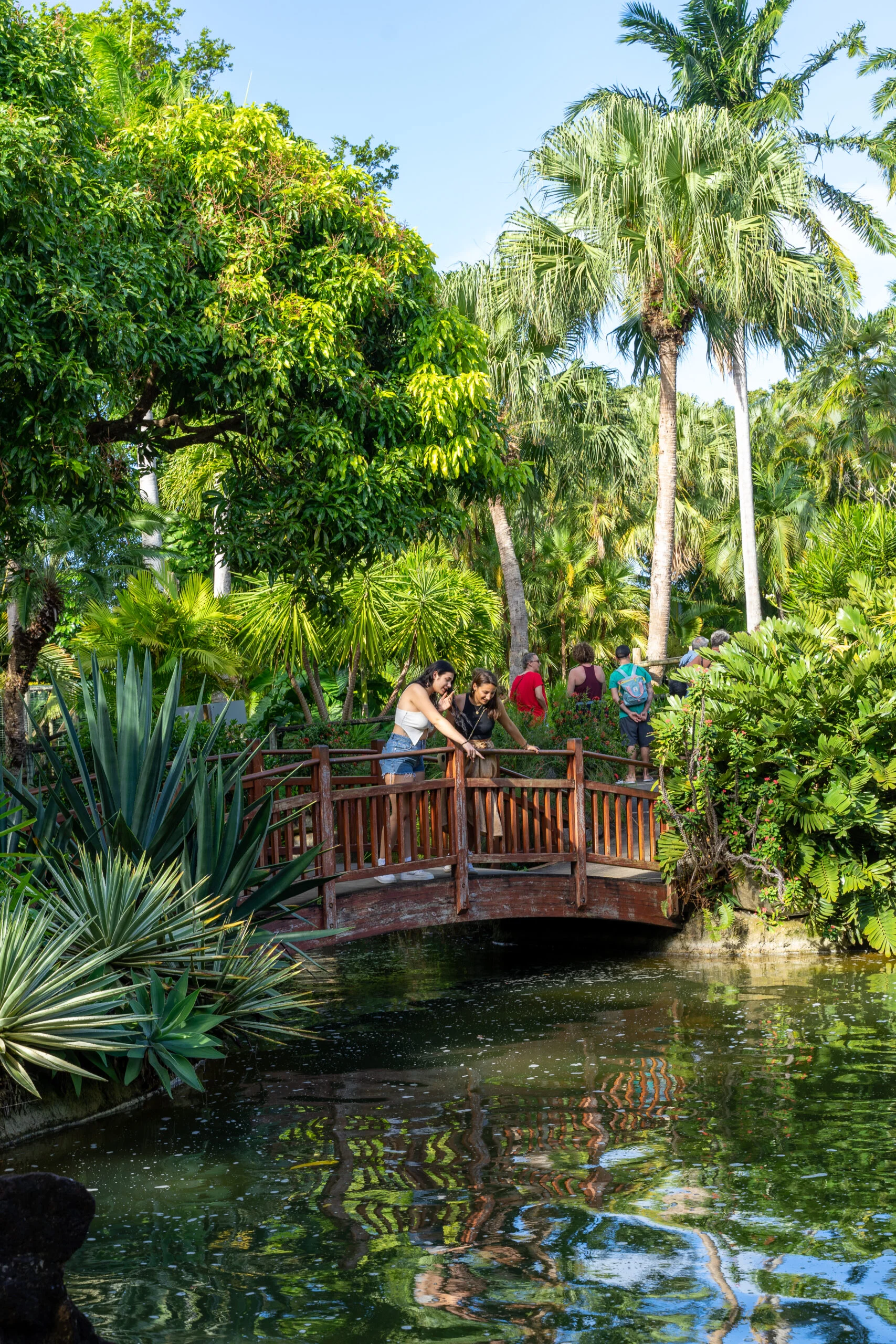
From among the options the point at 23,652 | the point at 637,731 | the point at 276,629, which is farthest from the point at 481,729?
the point at 276,629

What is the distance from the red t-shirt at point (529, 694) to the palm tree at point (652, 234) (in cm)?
380

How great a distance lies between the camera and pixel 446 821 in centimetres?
1060

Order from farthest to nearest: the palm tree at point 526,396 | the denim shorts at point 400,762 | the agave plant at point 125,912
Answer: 1. the palm tree at point 526,396
2. the denim shorts at point 400,762
3. the agave plant at point 125,912

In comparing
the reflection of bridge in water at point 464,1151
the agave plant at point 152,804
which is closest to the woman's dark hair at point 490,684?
the agave plant at point 152,804

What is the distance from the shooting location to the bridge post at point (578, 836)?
11.0 meters

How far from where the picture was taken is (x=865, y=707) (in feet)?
35.0

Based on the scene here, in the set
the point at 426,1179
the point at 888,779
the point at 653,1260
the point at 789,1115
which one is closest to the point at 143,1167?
the point at 426,1179

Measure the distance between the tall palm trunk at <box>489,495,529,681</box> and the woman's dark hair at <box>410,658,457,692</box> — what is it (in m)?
13.3

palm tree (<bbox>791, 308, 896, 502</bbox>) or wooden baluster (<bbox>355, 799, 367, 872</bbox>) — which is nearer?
wooden baluster (<bbox>355, 799, 367, 872</bbox>)

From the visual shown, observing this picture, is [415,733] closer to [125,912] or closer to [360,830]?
[360,830]

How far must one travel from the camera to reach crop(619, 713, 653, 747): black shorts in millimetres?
14805

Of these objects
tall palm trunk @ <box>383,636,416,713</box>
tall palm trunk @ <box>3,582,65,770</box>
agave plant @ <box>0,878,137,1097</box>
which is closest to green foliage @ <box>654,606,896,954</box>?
agave plant @ <box>0,878,137,1097</box>

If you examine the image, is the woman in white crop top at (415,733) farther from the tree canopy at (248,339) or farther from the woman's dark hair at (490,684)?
the tree canopy at (248,339)

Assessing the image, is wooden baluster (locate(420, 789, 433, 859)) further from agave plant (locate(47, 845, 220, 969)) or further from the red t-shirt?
the red t-shirt
